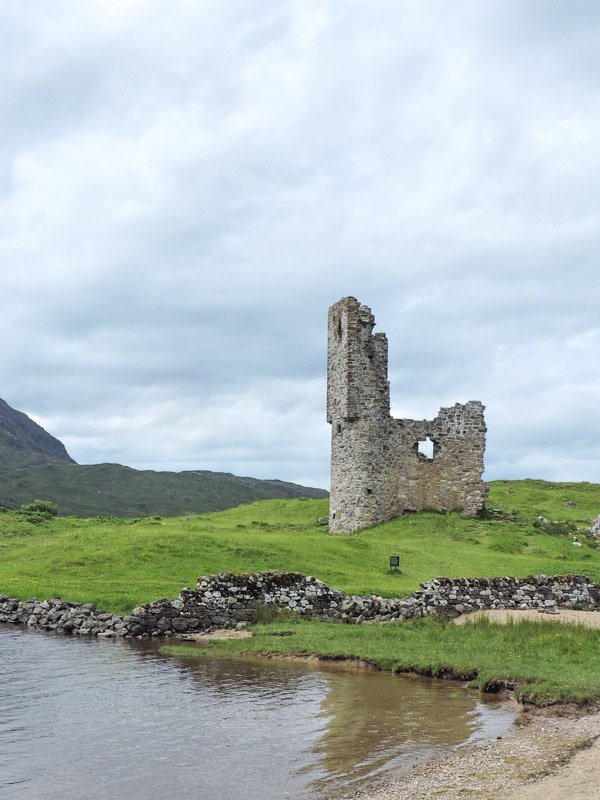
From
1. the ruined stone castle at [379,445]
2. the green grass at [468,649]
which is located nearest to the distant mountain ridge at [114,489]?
the ruined stone castle at [379,445]

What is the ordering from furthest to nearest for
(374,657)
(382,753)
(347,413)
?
(347,413) < (374,657) < (382,753)

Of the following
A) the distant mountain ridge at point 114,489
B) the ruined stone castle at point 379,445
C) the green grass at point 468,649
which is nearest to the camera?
the green grass at point 468,649

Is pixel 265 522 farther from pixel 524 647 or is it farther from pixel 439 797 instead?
pixel 439 797

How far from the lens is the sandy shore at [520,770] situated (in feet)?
34.1

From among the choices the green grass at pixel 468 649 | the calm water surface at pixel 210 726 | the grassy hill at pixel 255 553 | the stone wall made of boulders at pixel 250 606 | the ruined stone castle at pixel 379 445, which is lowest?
the calm water surface at pixel 210 726

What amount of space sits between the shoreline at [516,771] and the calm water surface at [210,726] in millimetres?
522

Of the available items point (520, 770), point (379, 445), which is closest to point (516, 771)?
point (520, 770)

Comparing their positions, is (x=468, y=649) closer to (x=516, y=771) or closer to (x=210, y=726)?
(x=210, y=726)

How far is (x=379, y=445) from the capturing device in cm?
5331

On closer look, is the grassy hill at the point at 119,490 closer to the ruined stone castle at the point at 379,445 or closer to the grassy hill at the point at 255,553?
the ruined stone castle at the point at 379,445

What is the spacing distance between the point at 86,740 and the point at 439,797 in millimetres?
6316

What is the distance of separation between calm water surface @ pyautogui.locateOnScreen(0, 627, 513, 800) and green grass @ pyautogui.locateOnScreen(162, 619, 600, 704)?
939mm

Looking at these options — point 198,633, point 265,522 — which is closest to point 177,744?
point 198,633

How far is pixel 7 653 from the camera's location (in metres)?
21.5
